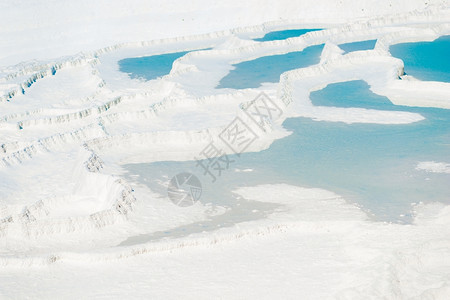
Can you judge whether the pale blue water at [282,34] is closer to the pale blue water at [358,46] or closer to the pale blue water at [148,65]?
the pale blue water at [358,46]

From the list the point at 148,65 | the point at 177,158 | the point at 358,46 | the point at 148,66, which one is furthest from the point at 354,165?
the point at 148,65

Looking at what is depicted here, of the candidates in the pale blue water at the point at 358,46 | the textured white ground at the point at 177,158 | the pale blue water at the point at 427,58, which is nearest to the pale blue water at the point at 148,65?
the textured white ground at the point at 177,158

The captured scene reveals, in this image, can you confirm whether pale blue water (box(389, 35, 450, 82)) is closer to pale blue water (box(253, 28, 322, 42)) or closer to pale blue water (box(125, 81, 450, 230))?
pale blue water (box(125, 81, 450, 230))

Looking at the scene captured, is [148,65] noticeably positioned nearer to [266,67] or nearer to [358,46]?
[266,67]

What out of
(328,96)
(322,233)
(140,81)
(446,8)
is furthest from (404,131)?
(446,8)

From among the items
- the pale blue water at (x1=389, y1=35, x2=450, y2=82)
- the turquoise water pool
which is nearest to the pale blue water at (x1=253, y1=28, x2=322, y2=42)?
the turquoise water pool

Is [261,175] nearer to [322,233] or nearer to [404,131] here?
[322,233]
